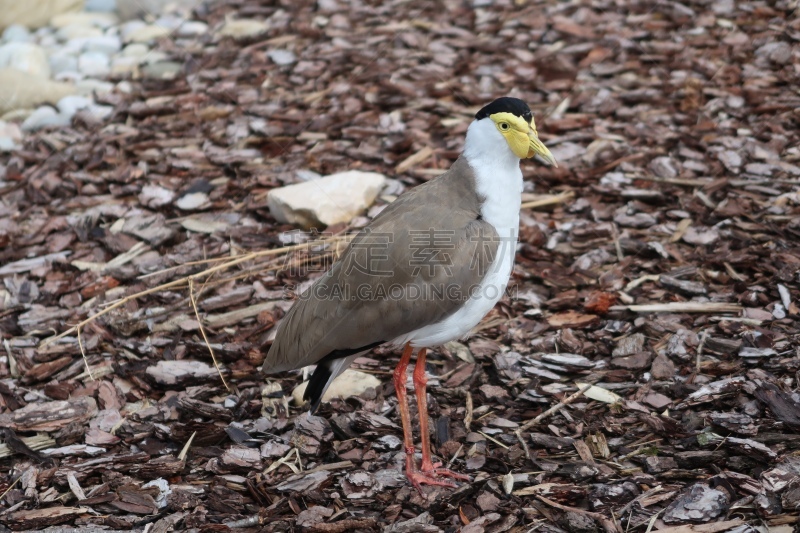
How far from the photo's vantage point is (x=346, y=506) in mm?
4078

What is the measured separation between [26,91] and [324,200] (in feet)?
12.2

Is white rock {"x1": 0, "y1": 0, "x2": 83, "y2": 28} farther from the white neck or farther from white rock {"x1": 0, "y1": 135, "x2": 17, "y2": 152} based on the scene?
the white neck

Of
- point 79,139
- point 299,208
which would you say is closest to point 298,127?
point 299,208

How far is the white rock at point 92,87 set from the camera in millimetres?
8031

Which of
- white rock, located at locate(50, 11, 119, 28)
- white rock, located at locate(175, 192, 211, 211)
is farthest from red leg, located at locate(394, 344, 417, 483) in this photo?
Result: white rock, located at locate(50, 11, 119, 28)

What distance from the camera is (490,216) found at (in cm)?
421

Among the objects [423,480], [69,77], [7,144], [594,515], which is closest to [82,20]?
[69,77]

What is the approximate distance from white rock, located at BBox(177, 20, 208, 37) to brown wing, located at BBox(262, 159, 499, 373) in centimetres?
527

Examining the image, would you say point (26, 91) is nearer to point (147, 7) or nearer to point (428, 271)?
point (147, 7)

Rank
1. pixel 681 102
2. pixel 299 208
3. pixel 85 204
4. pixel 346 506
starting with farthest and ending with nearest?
pixel 681 102 < pixel 85 204 < pixel 299 208 < pixel 346 506

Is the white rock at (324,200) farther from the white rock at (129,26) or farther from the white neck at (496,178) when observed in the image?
the white rock at (129,26)

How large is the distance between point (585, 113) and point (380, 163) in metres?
1.80

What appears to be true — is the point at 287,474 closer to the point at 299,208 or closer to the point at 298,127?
the point at 299,208

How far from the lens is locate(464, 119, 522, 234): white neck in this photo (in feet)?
13.8
